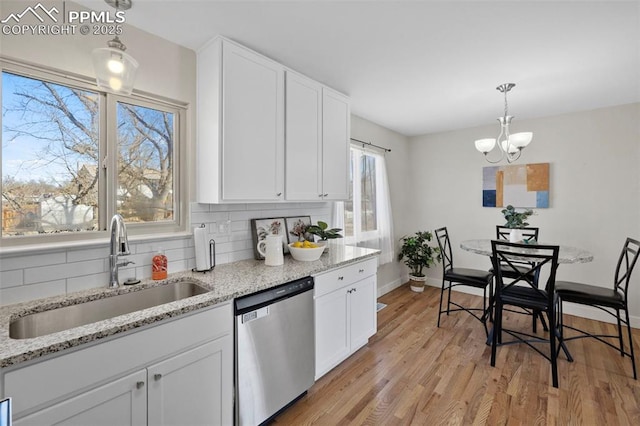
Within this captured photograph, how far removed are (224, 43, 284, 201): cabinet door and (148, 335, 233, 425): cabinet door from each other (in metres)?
0.99

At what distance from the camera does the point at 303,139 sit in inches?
97.0

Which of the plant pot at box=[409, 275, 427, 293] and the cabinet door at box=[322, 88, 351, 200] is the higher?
the cabinet door at box=[322, 88, 351, 200]

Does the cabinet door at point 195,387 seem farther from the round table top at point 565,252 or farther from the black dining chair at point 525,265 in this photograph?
the black dining chair at point 525,265

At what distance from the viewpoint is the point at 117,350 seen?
116 centimetres

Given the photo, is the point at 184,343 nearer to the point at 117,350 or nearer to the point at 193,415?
the point at 117,350


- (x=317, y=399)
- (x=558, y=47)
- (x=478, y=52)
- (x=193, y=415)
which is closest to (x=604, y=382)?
(x=317, y=399)

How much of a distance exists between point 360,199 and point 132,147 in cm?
266

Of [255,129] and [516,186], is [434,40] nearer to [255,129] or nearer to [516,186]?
[255,129]

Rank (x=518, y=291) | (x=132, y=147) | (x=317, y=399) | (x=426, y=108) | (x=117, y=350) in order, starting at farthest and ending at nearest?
(x=426, y=108), (x=518, y=291), (x=317, y=399), (x=132, y=147), (x=117, y=350)

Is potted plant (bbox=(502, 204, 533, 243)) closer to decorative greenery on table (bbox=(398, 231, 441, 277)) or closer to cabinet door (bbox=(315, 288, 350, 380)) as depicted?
decorative greenery on table (bbox=(398, 231, 441, 277))

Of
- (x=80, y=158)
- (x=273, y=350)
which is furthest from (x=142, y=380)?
(x=80, y=158)

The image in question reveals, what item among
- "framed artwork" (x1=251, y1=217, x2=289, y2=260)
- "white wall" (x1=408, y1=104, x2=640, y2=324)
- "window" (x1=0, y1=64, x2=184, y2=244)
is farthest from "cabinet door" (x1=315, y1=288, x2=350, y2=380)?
"white wall" (x1=408, y1=104, x2=640, y2=324)

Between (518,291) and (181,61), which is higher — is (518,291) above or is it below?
below

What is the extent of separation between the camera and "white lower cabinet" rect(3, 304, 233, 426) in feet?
3.29
